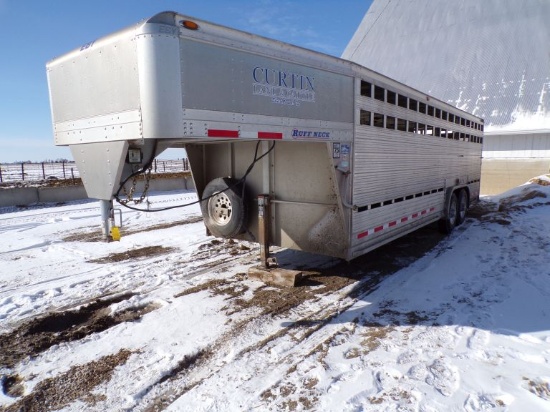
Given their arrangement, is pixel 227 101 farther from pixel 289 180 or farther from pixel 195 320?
pixel 195 320

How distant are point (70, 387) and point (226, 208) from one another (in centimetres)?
318

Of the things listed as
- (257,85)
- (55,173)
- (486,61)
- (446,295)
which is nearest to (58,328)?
(257,85)

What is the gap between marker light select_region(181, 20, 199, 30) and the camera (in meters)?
3.25

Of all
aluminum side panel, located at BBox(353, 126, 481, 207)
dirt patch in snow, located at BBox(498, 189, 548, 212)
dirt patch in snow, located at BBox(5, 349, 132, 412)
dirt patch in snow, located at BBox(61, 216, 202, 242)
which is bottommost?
dirt patch in snow, located at BBox(5, 349, 132, 412)

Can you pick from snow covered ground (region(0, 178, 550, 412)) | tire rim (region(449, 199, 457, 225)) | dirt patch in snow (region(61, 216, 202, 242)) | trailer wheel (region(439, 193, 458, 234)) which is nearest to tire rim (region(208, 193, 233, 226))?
snow covered ground (region(0, 178, 550, 412))

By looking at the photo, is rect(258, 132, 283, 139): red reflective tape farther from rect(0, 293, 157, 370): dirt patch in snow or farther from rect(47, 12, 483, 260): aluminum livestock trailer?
rect(0, 293, 157, 370): dirt patch in snow

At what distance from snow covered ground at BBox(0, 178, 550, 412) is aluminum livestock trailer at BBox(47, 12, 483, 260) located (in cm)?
88

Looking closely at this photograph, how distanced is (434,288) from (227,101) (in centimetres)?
392

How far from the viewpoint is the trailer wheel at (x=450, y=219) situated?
28.6ft

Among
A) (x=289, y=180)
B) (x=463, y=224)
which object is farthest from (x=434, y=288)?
(x=463, y=224)

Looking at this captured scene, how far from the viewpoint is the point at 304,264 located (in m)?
6.41

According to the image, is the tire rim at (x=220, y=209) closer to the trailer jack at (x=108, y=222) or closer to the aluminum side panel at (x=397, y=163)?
the trailer jack at (x=108, y=222)

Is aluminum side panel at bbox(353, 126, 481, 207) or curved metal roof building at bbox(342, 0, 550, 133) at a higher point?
curved metal roof building at bbox(342, 0, 550, 133)

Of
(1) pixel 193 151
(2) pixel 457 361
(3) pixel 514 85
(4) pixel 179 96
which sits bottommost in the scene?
(2) pixel 457 361
